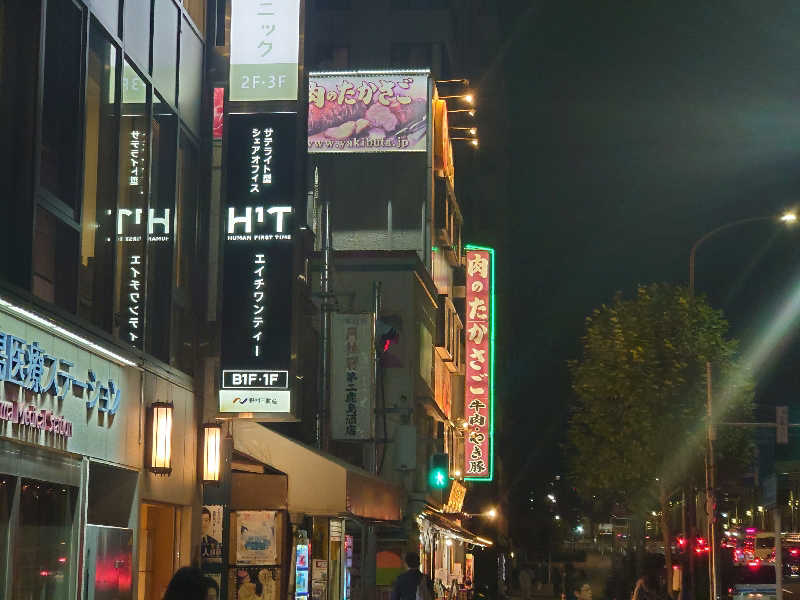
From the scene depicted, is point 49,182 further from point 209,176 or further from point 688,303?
point 688,303

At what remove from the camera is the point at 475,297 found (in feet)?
158

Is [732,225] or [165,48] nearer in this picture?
[165,48]

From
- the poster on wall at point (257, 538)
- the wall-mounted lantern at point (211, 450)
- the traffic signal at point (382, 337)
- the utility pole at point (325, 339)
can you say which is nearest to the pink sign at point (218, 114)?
the wall-mounted lantern at point (211, 450)

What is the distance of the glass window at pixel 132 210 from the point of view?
51.6 ft

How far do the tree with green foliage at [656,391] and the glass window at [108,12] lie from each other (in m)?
29.5

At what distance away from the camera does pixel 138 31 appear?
52.6ft

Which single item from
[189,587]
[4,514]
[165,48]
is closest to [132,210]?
[165,48]

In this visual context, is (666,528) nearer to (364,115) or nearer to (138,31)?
(364,115)

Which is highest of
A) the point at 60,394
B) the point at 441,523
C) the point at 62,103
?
the point at 62,103

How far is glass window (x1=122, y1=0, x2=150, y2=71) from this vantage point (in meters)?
15.6

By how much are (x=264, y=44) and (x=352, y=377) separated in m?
15.7

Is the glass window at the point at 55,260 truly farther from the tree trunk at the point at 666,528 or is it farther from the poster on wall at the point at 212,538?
the tree trunk at the point at 666,528

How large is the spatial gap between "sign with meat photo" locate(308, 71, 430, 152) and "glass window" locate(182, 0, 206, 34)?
2309 centimetres

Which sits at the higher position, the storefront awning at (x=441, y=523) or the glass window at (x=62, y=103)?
the glass window at (x=62, y=103)
